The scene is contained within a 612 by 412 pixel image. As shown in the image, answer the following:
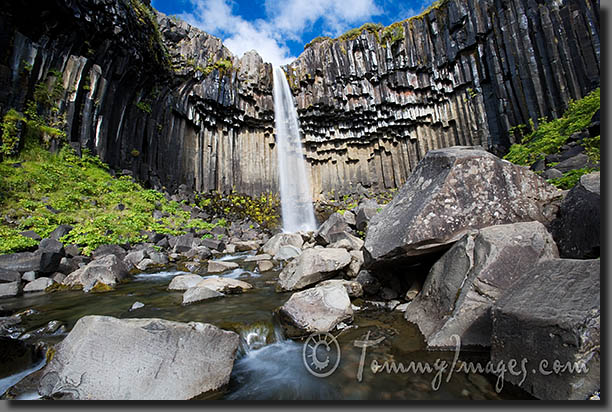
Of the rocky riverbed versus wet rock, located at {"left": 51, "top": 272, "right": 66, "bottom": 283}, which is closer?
the rocky riverbed

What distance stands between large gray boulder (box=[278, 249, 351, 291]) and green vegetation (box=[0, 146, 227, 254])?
7065mm

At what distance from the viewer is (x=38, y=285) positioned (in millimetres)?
6273

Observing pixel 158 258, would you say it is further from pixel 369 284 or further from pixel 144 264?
pixel 369 284

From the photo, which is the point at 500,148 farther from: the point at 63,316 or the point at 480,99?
the point at 63,316

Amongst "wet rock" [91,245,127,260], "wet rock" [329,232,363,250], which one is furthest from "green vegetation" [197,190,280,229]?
"wet rock" [329,232,363,250]

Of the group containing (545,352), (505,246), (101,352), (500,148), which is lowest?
(545,352)

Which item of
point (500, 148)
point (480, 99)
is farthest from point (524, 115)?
point (480, 99)

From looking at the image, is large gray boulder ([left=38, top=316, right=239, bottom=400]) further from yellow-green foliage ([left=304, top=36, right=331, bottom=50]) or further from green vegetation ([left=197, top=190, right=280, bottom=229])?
yellow-green foliage ([left=304, top=36, right=331, bottom=50])

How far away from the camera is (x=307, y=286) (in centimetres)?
569

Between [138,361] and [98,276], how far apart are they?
540 cm

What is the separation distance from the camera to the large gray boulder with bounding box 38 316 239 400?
2.42 m

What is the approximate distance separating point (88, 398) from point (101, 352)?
36 centimetres

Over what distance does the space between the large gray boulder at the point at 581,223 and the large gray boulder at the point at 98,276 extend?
332 inches

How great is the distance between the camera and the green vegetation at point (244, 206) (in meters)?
20.5
